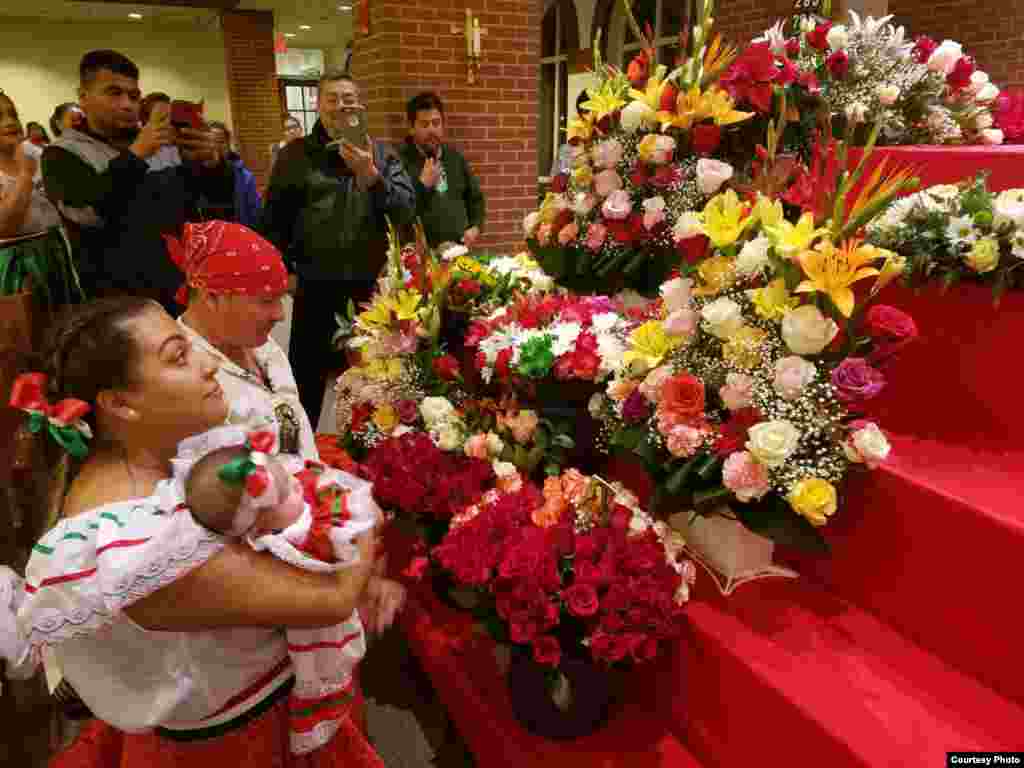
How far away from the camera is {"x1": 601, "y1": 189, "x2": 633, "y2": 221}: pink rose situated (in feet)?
7.11

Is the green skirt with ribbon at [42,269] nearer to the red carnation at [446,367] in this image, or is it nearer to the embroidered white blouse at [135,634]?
the red carnation at [446,367]

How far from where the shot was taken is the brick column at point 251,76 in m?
10.5

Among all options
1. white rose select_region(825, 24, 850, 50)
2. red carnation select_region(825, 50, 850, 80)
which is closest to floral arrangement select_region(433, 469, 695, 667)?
red carnation select_region(825, 50, 850, 80)

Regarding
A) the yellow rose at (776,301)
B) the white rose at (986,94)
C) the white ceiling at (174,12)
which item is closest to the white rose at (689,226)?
the yellow rose at (776,301)

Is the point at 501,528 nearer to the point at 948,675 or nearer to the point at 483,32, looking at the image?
the point at 948,675

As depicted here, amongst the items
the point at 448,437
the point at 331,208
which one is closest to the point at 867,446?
the point at 448,437

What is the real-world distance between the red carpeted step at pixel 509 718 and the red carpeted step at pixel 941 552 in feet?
1.68

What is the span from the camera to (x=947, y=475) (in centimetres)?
145

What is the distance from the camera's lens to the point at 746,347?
1.52 metres

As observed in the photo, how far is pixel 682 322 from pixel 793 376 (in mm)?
305

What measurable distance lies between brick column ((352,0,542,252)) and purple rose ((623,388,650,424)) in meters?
3.02

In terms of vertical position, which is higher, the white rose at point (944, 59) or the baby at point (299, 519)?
the white rose at point (944, 59)

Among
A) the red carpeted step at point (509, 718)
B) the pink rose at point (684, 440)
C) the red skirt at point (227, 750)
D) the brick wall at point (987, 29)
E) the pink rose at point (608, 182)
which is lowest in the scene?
the red carpeted step at point (509, 718)

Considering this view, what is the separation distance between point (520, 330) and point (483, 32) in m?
2.96
